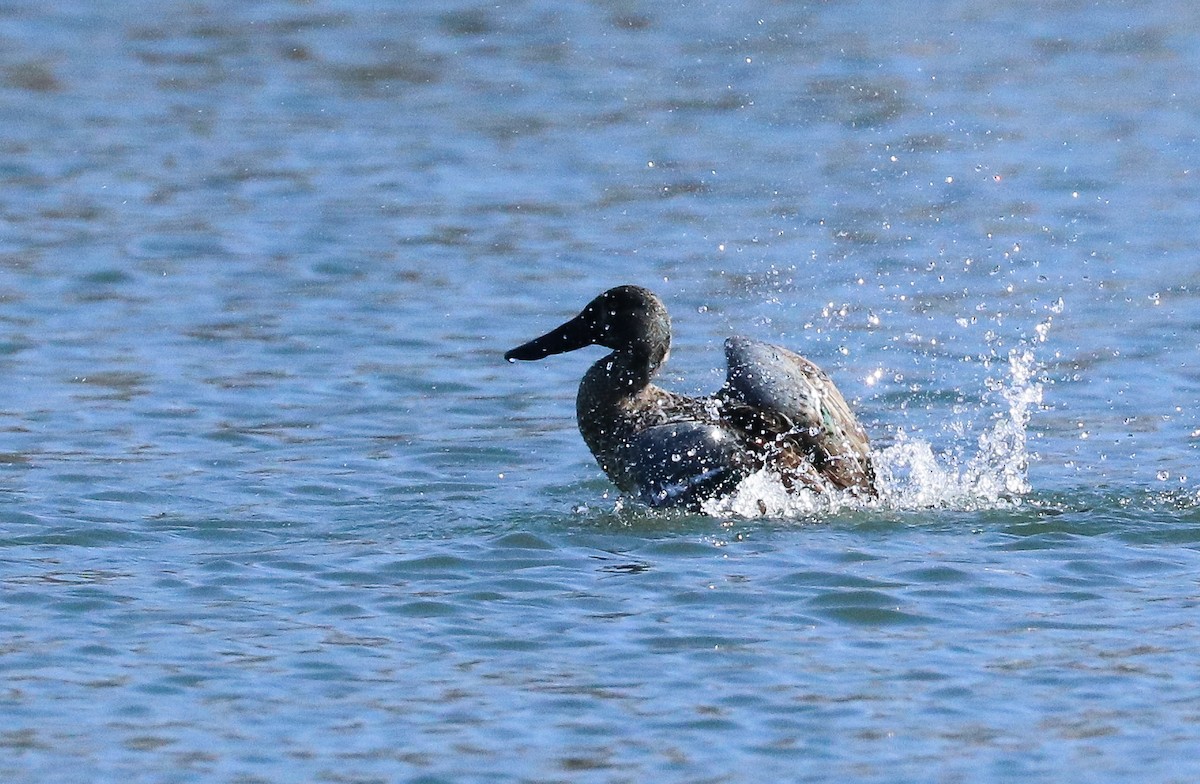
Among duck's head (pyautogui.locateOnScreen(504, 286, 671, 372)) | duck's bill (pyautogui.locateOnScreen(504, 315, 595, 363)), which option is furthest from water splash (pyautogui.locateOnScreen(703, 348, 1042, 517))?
duck's bill (pyautogui.locateOnScreen(504, 315, 595, 363))

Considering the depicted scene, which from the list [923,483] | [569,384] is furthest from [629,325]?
[569,384]

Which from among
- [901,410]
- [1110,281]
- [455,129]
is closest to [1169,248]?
[1110,281]

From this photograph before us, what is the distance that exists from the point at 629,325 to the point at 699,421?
1.95ft

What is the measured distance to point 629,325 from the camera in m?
8.75

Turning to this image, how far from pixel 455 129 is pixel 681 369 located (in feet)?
17.3

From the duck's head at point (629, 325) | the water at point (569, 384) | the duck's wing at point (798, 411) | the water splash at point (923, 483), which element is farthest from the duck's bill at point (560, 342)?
the water splash at point (923, 483)

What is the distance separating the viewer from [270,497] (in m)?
8.55

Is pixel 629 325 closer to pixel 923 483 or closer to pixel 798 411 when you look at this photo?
pixel 798 411

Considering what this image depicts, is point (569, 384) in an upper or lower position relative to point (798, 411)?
lower

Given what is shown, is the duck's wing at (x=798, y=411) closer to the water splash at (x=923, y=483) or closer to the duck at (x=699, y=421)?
the duck at (x=699, y=421)

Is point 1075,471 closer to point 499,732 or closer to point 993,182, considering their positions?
point 499,732

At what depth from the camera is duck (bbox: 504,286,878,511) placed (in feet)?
26.7

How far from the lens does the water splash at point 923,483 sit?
8156 millimetres

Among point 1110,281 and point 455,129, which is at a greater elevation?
point 455,129
